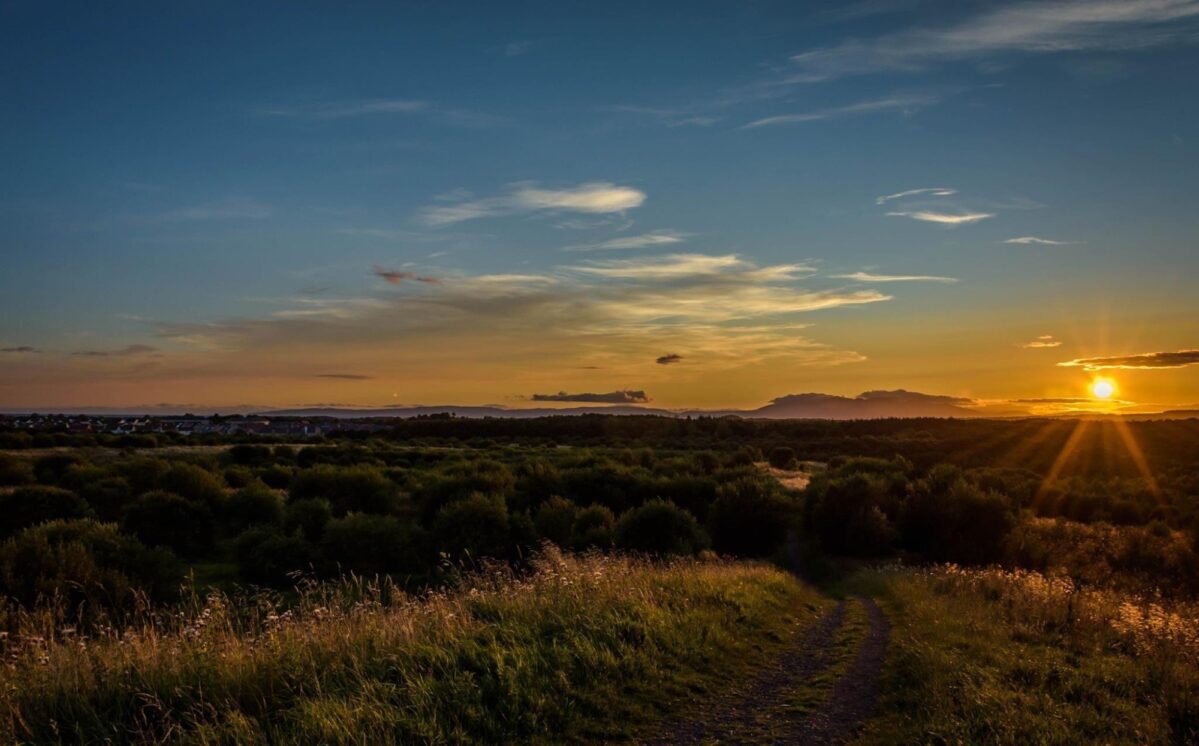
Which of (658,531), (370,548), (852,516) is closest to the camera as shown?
(370,548)

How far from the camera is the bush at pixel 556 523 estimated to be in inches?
1259

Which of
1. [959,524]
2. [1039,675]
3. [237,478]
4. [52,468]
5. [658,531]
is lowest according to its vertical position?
[959,524]

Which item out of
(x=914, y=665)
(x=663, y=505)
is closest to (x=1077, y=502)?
(x=663, y=505)

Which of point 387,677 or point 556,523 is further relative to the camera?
point 556,523

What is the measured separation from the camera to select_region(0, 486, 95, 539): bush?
90.8 feet

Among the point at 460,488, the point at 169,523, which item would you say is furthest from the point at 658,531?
the point at 169,523

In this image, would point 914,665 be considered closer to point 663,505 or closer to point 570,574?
point 570,574

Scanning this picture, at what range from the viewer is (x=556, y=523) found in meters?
32.8

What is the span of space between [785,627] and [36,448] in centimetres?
6218

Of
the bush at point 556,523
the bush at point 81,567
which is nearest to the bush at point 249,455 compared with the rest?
the bush at point 556,523

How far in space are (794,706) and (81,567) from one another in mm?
18171

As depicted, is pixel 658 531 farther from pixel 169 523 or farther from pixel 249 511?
pixel 169 523

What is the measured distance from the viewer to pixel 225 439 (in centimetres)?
7919

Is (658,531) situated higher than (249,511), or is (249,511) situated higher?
(249,511)
